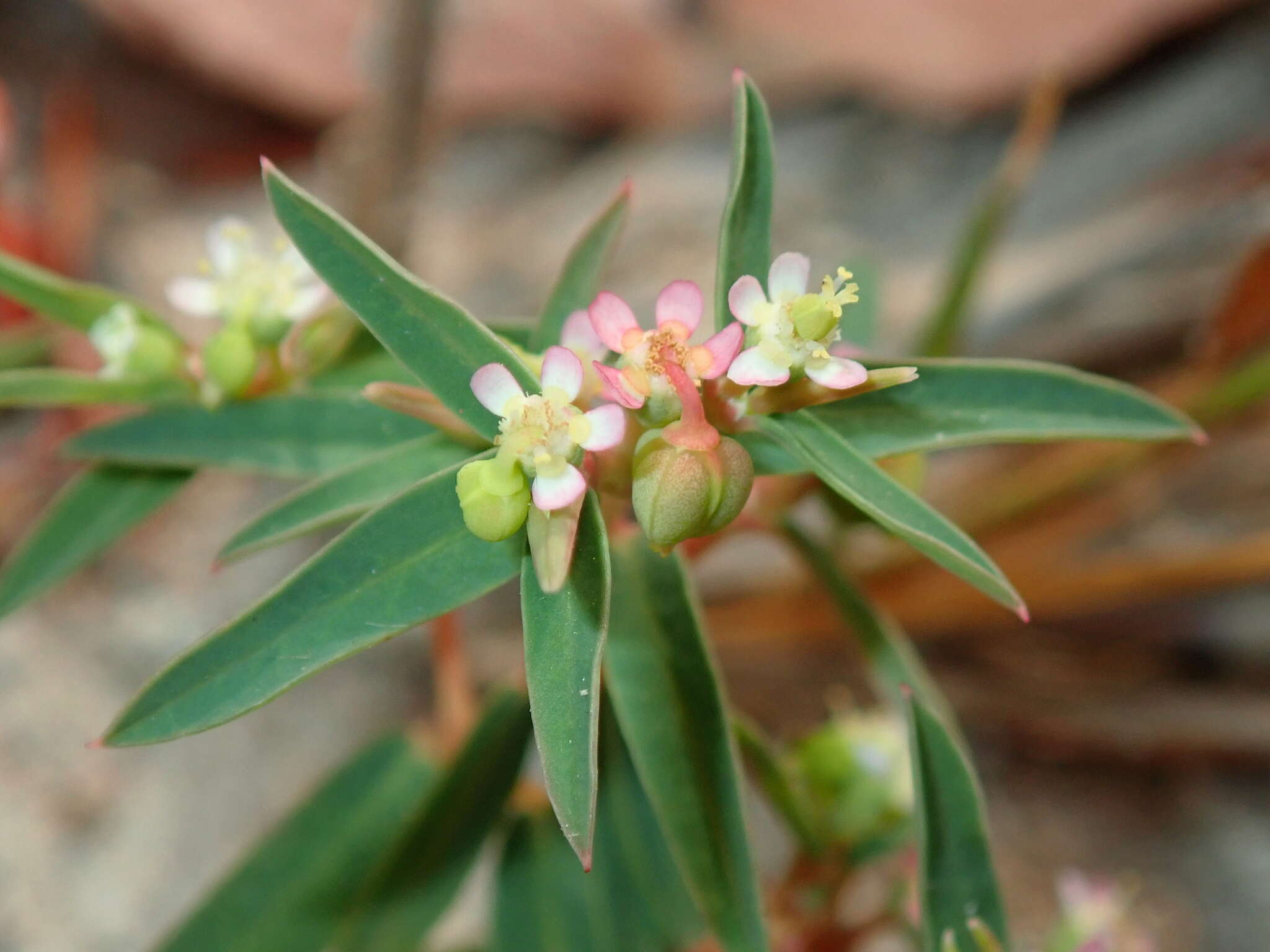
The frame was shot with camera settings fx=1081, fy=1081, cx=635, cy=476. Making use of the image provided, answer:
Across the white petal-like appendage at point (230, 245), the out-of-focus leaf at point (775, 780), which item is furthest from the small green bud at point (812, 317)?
the white petal-like appendage at point (230, 245)

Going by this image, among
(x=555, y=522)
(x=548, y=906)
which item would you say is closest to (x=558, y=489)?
(x=555, y=522)

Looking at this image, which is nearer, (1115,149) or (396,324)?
(396,324)

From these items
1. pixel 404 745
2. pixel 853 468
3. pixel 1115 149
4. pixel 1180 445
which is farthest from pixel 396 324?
pixel 1115 149

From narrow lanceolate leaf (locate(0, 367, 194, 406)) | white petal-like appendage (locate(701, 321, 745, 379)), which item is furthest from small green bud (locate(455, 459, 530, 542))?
narrow lanceolate leaf (locate(0, 367, 194, 406))

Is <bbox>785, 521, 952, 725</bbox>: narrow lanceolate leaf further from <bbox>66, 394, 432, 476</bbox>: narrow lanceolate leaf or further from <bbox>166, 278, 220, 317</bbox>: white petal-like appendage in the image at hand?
<bbox>166, 278, 220, 317</bbox>: white petal-like appendage

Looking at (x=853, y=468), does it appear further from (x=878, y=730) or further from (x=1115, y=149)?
(x=1115, y=149)
